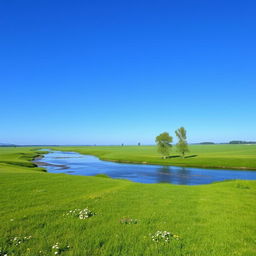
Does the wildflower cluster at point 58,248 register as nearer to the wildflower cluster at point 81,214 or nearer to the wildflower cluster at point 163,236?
the wildflower cluster at point 81,214

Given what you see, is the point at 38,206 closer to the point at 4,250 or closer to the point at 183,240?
the point at 4,250

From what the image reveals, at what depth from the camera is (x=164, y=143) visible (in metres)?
84.1

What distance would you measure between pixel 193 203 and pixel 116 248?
8.37 metres

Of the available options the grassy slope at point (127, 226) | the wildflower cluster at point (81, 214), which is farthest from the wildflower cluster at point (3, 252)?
the wildflower cluster at point (81, 214)

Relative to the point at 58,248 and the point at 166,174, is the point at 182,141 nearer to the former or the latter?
the point at 166,174

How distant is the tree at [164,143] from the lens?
3265 inches

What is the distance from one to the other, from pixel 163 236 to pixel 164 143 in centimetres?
7885

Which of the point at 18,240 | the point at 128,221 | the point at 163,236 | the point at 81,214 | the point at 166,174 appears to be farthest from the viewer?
the point at 166,174

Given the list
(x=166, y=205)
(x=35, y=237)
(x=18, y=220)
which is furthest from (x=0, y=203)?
(x=166, y=205)

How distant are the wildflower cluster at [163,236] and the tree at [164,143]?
77164 millimetres

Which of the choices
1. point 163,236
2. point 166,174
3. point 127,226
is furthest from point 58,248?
point 166,174

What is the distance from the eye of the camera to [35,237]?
6.86 meters

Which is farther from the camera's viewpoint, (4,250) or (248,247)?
(248,247)

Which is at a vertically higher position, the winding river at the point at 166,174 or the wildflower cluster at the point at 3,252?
the wildflower cluster at the point at 3,252
